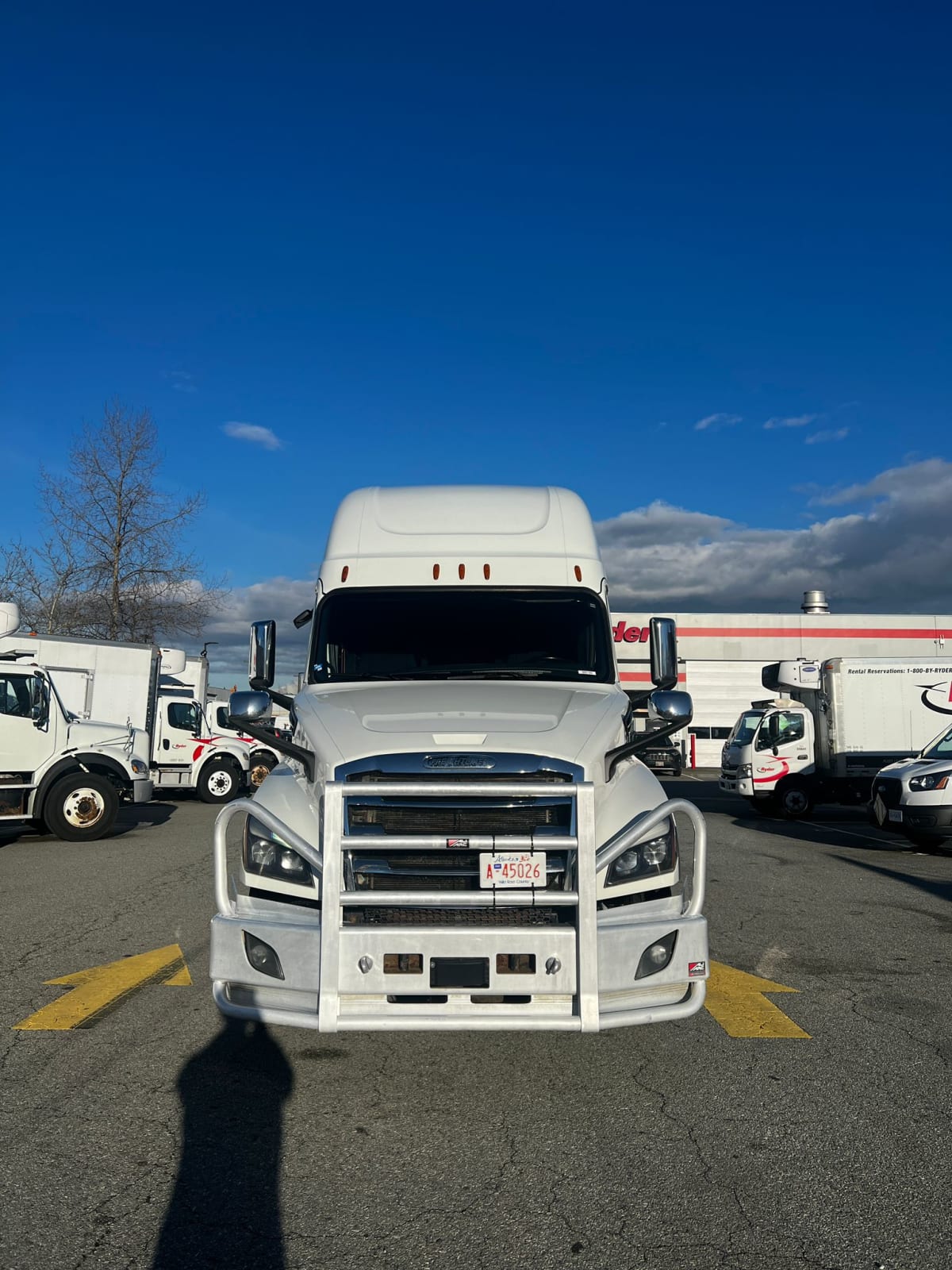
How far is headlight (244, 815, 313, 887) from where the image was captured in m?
4.30

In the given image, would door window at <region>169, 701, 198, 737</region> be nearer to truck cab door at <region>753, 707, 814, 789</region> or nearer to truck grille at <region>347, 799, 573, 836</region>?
truck cab door at <region>753, 707, 814, 789</region>

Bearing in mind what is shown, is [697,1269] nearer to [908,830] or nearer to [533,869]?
[533,869]

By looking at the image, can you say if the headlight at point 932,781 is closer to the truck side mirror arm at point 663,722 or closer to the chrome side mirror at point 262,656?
the truck side mirror arm at point 663,722

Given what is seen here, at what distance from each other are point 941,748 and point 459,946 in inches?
531

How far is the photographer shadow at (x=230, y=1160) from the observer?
3.13 meters

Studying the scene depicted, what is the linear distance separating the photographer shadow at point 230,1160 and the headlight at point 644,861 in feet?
5.53

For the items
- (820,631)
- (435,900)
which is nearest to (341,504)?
(435,900)

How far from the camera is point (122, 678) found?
20156 millimetres

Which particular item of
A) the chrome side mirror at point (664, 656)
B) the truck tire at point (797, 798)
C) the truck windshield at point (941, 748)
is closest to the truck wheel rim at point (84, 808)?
the chrome side mirror at point (664, 656)

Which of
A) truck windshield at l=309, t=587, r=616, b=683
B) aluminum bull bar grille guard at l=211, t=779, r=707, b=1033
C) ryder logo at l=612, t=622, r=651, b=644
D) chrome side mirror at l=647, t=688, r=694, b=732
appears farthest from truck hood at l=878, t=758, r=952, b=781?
ryder logo at l=612, t=622, r=651, b=644

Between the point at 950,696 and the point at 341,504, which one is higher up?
the point at 341,504

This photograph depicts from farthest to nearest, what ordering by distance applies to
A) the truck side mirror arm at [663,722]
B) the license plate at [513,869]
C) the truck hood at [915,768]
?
the truck hood at [915,768]
the truck side mirror arm at [663,722]
the license plate at [513,869]

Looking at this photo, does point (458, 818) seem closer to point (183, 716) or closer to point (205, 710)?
point (183, 716)

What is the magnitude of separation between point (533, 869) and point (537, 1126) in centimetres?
101
